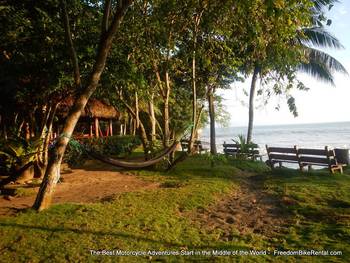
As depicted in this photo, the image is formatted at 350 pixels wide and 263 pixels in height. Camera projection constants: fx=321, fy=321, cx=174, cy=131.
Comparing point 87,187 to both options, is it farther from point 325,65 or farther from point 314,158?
point 325,65

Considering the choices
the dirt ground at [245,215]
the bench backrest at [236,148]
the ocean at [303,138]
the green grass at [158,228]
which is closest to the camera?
the green grass at [158,228]

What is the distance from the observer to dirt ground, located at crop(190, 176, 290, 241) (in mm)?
5371

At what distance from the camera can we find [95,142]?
16484 mm

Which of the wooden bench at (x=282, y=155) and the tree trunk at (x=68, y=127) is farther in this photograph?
the wooden bench at (x=282, y=155)

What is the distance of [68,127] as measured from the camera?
19.6 ft

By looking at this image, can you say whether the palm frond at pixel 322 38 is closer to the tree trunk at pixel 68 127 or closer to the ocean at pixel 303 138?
the ocean at pixel 303 138

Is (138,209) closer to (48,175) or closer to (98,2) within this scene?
(48,175)

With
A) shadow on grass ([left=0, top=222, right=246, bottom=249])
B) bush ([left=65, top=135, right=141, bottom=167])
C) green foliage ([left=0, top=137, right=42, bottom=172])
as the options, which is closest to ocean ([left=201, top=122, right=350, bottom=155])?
bush ([left=65, top=135, right=141, bottom=167])

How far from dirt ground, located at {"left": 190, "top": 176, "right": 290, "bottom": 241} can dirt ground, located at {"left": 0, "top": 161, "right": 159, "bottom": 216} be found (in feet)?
7.61

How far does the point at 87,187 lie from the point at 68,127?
10.5ft

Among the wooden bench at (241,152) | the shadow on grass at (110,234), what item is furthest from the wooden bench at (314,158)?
the shadow on grass at (110,234)

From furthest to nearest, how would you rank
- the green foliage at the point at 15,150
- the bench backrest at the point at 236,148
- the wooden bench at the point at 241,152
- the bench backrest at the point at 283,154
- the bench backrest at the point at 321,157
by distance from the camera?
the bench backrest at the point at 236,148
the wooden bench at the point at 241,152
the bench backrest at the point at 283,154
the bench backrest at the point at 321,157
the green foliage at the point at 15,150

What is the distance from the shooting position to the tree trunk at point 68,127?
5.84 meters

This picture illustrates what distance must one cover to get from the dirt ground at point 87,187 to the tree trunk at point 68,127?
0.72 metres
